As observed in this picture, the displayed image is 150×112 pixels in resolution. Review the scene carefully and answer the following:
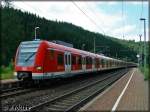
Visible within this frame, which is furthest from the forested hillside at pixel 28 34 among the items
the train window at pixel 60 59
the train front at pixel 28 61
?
the train front at pixel 28 61

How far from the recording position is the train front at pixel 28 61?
2165 cm

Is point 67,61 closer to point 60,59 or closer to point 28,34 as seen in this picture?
point 60,59

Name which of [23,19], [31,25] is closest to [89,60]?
[31,25]

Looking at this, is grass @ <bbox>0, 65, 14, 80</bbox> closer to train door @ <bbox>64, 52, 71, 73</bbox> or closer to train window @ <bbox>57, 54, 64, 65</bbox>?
train door @ <bbox>64, 52, 71, 73</bbox>

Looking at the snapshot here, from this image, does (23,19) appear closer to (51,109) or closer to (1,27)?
(1,27)

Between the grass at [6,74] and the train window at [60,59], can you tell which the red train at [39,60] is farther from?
the grass at [6,74]

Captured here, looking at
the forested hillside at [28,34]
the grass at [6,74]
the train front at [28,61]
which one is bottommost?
the grass at [6,74]

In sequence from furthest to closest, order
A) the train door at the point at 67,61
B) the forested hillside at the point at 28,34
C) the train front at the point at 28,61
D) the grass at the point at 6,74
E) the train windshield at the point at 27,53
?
the forested hillside at the point at 28,34
the grass at the point at 6,74
the train door at the point at 67,61
the train windshield at the point at 27,53
the train front at the point at 28,61

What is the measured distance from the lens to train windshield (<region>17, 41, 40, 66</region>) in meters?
22.2

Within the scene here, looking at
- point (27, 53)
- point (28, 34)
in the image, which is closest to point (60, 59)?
point (27, 53)

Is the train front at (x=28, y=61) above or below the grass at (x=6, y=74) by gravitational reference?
above

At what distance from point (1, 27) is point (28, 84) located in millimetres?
48507

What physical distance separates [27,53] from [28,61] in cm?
61

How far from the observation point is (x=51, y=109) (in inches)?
544
